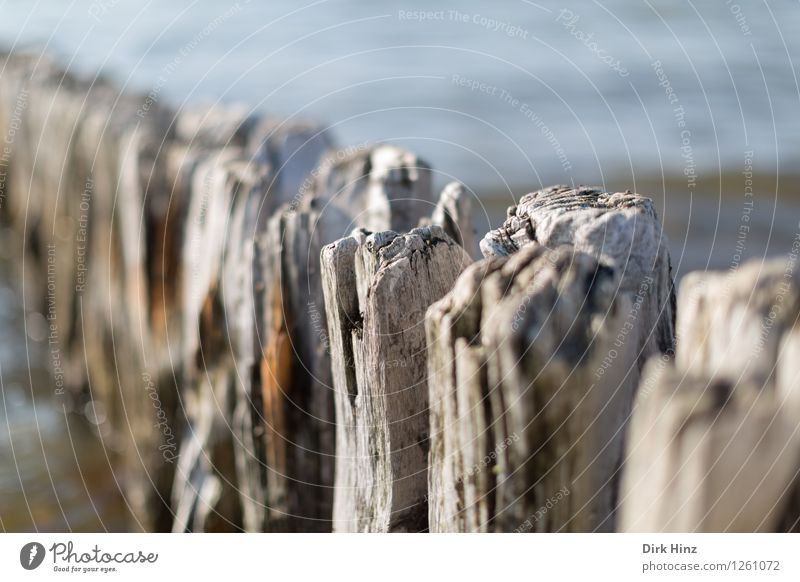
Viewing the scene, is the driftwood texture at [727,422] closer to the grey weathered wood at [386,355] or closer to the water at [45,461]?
the grey weathered wood at [386,355]

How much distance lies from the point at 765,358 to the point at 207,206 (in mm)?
2040

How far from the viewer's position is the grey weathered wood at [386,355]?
1813 mm

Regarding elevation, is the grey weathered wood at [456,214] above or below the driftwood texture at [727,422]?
above

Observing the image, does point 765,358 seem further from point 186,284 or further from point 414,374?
point 186,284

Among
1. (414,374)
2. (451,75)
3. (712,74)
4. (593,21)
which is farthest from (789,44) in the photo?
(414,374)

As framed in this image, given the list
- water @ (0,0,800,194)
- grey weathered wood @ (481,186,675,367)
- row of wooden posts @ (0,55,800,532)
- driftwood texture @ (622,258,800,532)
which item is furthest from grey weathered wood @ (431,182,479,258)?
water @ (0,0,800,194)

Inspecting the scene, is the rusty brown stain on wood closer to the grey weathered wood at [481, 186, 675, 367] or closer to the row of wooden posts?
the row of wooden posts

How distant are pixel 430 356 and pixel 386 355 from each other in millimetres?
204

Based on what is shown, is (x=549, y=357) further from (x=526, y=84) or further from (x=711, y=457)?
(x=526, y=84)

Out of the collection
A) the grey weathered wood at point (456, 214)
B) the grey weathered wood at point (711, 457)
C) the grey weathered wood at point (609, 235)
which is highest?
the grey weathered wood at point (456, 214)

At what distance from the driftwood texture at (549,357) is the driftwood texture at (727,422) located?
0.41 feet

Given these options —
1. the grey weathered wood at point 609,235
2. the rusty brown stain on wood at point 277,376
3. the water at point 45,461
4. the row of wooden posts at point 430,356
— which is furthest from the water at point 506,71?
the grey weathered wood at point 609,235

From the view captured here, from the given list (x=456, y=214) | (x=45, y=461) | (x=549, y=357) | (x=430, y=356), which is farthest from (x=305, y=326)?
(x=45, y=461)

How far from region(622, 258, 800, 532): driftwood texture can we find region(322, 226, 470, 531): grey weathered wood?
53 centimetres
